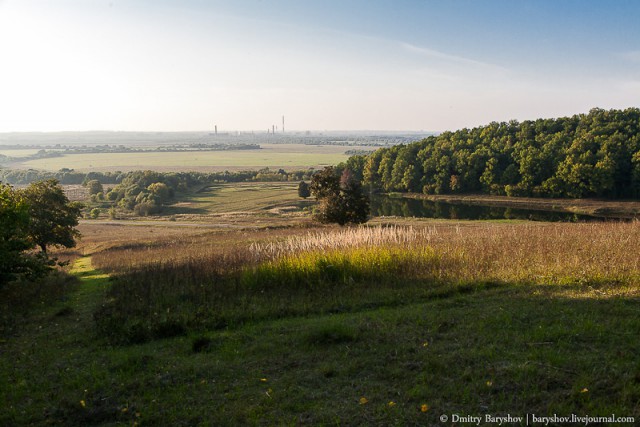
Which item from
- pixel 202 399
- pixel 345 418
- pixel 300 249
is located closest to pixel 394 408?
pixel 345 418

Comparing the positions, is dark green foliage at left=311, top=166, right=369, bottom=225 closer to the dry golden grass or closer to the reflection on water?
the dry golden grass

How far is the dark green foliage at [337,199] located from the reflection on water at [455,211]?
3106cm

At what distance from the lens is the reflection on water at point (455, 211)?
2313 inches

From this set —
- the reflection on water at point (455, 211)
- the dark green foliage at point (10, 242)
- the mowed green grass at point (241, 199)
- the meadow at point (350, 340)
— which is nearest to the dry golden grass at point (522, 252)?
the meadow at point (350, 340)

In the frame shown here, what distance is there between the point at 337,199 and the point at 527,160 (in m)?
61.0

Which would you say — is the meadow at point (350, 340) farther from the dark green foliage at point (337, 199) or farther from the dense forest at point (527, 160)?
the dense forest at point (527, 160)

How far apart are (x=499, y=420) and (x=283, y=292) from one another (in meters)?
6.77

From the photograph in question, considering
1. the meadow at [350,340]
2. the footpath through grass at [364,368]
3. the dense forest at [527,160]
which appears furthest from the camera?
the dense forest at [527,160]

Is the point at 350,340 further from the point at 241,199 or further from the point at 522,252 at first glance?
the point at 241,199

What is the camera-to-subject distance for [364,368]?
5.76 meters

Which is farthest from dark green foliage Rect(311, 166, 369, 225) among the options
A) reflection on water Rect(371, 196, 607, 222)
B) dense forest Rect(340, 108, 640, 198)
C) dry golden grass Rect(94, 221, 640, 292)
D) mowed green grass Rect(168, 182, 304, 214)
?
dense forest Rect(340, 108, 640, 198)

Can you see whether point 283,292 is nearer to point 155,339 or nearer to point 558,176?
point 155,339

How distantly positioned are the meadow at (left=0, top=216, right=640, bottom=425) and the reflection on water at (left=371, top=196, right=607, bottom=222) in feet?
159

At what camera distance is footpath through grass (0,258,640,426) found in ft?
15.3
